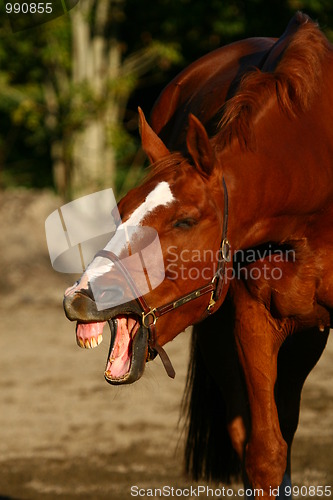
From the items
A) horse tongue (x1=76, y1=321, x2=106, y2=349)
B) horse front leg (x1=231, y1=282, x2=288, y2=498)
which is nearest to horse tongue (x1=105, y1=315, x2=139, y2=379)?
horse tongue (x1=76, y1=321, x2=106, y2=349)

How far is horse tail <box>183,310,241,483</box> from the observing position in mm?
4215

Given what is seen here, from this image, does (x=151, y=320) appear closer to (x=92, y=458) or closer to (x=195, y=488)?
(x=195, y=488)

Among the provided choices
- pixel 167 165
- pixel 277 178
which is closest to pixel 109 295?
pixel 167 165

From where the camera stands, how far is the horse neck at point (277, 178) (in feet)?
9.15

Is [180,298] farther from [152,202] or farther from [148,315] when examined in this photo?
[152,202]

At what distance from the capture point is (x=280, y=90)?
A: 9.64ft

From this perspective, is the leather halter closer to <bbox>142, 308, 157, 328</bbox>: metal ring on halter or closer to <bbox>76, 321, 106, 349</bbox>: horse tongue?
<bbox>142, 308, 157, 328</bbox>: metal ring on halter

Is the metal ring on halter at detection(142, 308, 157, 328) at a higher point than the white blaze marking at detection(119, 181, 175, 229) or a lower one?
lower

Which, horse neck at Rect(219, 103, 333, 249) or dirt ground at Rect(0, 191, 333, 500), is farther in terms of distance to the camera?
dirt ground at Rect(0, 191, 333, 500)

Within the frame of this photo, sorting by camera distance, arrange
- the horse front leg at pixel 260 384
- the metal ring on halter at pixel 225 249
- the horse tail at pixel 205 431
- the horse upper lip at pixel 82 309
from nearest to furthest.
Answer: the horse upper lip at pixel 82 309
the metal ring on halter at pixel 225 249
the horse front leg at pixel 260 384
the horse tail at pixel 205 431

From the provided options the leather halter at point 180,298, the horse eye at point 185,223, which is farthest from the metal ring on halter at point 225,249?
the horse eye at point 185,223

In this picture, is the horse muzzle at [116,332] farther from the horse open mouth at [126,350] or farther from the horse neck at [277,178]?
the horse neck at [277,178]

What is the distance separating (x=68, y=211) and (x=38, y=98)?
1206cm

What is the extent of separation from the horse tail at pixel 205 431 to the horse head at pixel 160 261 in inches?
56.9
